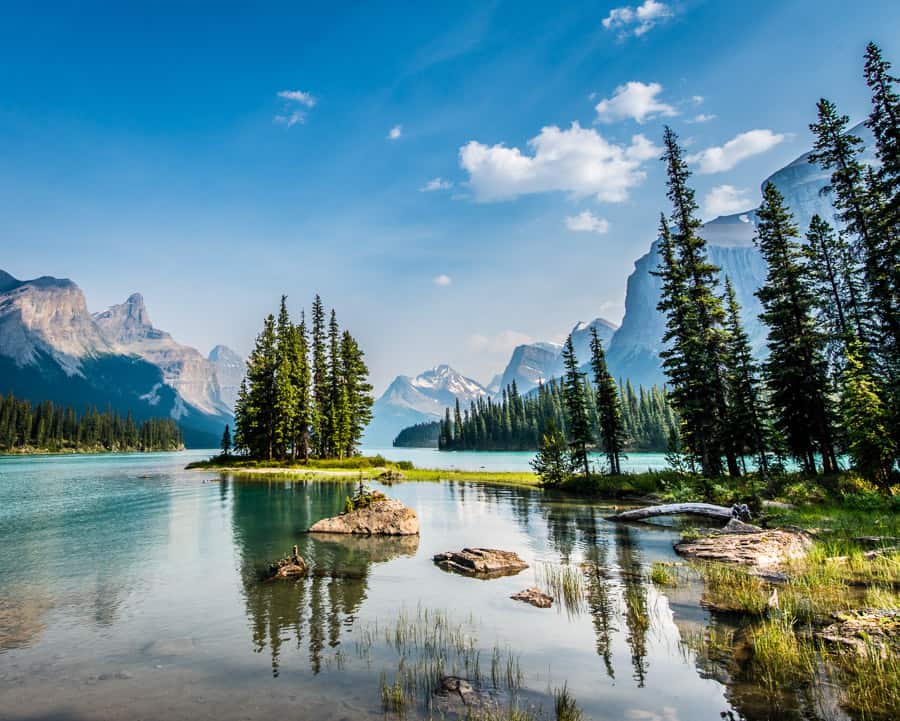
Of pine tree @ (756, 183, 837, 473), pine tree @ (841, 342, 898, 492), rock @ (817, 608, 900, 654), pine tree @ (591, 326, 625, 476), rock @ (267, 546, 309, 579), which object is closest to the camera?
rock @ (817, 608, 900, 654)

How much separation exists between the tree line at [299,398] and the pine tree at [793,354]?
55.4 m

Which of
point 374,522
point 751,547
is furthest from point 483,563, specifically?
point 751,547

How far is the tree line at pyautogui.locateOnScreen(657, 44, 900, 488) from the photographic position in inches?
1000

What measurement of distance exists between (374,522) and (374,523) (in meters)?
0.07

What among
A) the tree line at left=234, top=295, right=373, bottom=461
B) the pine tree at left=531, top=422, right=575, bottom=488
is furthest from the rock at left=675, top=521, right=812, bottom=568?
the tree line at left=234, top=295, right=373, bottom=461

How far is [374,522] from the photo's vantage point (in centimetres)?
2427

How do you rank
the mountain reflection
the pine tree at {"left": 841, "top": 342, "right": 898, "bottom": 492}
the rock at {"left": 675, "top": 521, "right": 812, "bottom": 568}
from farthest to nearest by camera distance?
the pine tree at {"left": 841, "top": 342, "right": 898, "bottom": 492} < the rock at {"left": 675, "top": 521, "right": 812, "bottom": 568} < the mountain reflection

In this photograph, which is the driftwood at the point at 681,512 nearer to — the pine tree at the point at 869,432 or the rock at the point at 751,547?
the pine tree at the point at 869,432

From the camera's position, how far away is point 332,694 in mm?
7820

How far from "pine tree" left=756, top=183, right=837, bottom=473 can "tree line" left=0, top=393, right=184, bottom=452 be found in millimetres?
196072

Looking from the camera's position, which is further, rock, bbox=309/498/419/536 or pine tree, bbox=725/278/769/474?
pine tree, bbox=725/278/769/474

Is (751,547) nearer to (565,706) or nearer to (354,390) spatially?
(565,706)

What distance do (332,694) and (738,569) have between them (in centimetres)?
1337

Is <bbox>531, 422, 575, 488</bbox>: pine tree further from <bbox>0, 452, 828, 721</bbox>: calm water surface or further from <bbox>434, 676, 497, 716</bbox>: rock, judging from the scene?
<bbox>434, 676, 497, 716</bbox>: rock
